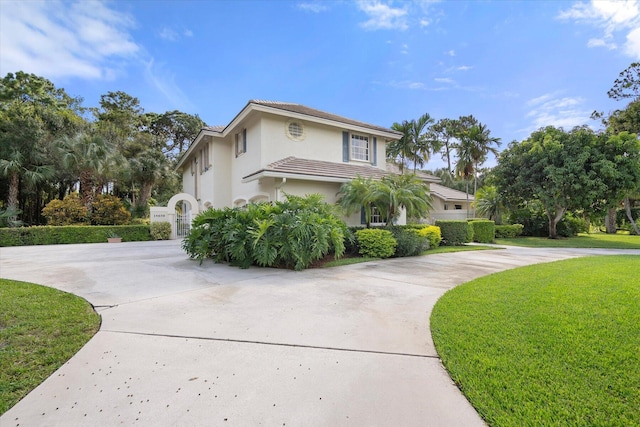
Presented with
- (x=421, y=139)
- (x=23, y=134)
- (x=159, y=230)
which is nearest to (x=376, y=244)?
(x=159, y=230)

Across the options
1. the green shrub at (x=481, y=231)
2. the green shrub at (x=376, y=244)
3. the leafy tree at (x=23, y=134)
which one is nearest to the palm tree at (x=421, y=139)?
the green shrub at (x=481, y=231)

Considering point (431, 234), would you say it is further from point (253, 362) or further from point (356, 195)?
point (253, 362)

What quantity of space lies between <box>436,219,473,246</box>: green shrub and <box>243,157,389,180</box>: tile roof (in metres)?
4.52

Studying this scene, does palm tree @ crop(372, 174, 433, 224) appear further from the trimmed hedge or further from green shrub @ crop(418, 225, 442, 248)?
the trimmed hedge

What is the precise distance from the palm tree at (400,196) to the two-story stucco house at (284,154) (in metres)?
2.00

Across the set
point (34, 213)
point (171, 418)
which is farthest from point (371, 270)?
point (34, 213)

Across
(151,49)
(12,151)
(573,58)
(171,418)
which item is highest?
(151,49)

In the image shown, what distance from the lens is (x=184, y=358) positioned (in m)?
3.07

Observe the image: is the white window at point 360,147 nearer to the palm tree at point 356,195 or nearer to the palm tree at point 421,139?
the palm tree at point 356,195

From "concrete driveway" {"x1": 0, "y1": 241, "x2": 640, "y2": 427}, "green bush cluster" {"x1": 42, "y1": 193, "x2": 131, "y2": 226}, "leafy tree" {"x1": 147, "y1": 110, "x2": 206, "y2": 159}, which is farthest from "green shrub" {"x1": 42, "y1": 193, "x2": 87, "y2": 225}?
"leafy tree" {"x1": 147, "y1": 110, "x2": 206, "y2": 159}

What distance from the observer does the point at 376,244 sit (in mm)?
10414

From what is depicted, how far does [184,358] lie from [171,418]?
3.17ft

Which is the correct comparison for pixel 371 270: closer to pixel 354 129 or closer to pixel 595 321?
pixel 595 321

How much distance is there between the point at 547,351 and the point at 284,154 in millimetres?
12159
